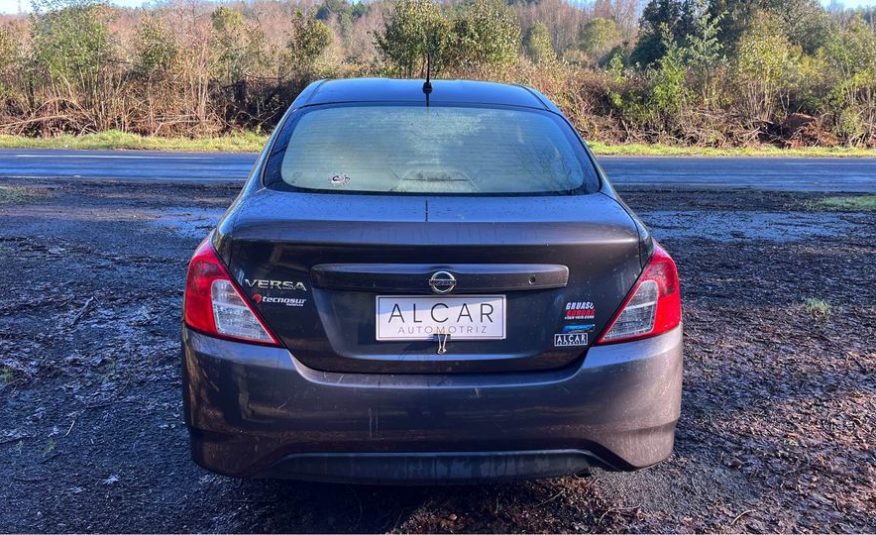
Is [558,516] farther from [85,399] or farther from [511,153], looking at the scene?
[85,399]

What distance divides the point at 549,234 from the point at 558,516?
3.61 feet

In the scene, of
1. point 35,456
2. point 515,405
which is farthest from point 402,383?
point 35,456

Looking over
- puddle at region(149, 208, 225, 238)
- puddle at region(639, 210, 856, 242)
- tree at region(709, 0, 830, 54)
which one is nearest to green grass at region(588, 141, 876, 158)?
puddle at region(639, 210, 856, 242)

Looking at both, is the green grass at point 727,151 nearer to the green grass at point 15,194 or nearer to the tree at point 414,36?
the tree at point 414,36

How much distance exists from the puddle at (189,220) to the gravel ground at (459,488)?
4.22ft

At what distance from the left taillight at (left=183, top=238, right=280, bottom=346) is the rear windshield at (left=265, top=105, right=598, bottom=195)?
1.64 ft

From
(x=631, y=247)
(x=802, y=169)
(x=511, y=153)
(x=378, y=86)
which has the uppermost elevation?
(x=378, y=86)

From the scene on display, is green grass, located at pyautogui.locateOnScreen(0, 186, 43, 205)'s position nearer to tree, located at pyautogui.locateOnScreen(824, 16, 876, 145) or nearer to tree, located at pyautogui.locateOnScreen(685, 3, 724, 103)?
tree, located at pyautogui.locateOnScreen(685, 3, 724, 103)

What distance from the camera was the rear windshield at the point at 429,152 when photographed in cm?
290

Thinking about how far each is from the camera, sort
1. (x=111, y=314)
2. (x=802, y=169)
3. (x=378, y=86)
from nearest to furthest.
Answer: (x=378, y=86) → (x=111, y=314) → (x=802, y=169)

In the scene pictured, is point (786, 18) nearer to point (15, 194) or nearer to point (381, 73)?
point (381, 73)

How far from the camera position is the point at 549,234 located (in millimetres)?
2418

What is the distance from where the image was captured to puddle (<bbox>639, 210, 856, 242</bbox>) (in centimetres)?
838

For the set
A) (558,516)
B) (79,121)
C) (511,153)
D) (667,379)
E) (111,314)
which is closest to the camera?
(667,379)
